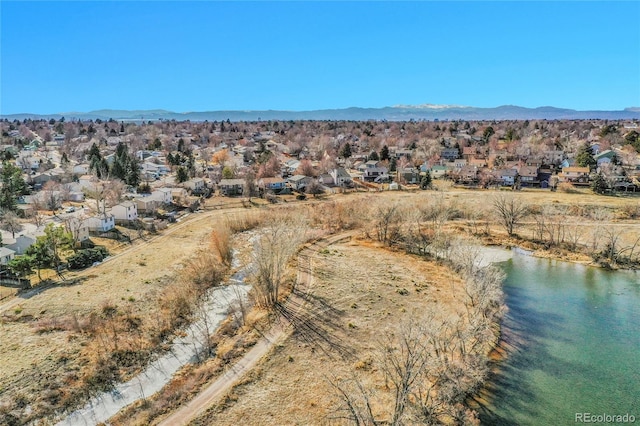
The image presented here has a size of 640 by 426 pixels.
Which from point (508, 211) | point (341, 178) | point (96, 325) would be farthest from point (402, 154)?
point (96, 325)

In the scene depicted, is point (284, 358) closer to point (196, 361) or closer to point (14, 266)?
point (196, 361)

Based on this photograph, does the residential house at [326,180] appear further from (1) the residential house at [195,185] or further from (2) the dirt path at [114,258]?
(1) the residential house at [195,185]

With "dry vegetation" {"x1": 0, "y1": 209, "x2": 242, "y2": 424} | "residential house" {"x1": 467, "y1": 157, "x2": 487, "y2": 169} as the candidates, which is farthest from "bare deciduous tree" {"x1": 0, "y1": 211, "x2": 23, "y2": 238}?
"residential house" {"x1": 467, "y1": 157, "x2": 487, "y2": 169}

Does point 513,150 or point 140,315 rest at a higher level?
point 513,150

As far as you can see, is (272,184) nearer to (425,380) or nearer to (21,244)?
(21,244)

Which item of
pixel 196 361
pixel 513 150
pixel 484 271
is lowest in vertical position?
pixel 196 361

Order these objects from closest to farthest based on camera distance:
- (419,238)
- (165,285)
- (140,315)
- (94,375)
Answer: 1. (94,375)
2. (140,315)
3. (165,285)
4. (419,238)

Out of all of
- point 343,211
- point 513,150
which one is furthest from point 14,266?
→ point 513,150
